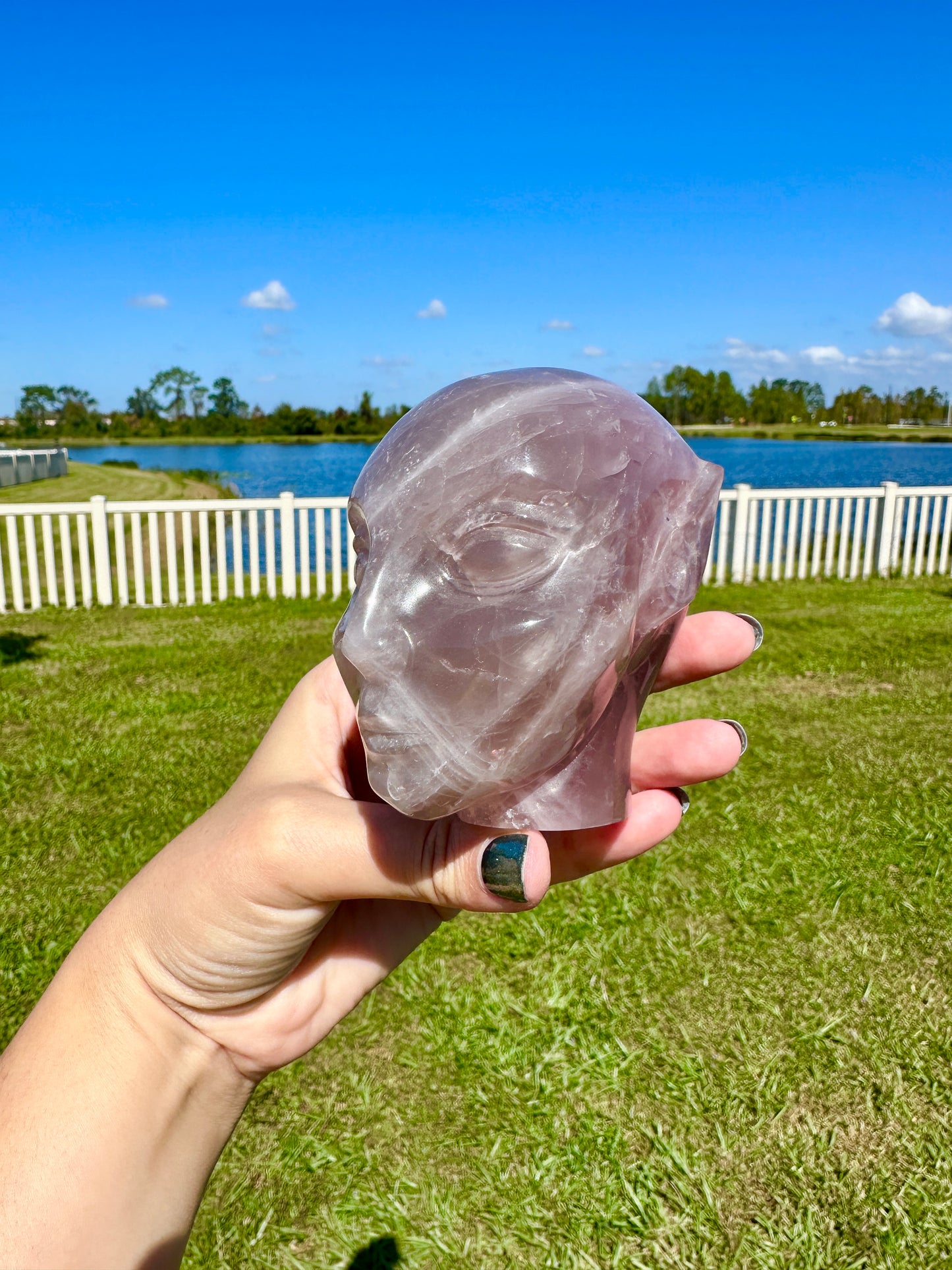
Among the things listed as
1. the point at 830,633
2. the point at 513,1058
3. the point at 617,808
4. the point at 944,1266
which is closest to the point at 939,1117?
the point at 944,1266

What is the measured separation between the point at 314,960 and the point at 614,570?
1.02 meters

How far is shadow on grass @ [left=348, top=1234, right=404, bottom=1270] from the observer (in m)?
2.49

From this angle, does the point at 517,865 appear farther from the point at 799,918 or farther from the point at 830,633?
the point at 830,633

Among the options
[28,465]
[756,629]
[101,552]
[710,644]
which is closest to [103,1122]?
[710,644]

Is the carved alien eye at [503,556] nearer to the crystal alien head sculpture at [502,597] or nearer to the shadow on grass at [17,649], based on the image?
the crystal alien head sculpture at [502,597]

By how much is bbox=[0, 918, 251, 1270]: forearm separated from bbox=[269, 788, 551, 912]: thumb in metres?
0.42

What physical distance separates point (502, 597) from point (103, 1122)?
41.0 inches

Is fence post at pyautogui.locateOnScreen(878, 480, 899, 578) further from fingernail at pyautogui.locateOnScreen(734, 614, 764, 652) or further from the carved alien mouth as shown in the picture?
the carved alien mouth

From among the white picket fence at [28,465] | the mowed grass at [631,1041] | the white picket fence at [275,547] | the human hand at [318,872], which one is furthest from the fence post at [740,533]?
the white picket fence at [28,465]

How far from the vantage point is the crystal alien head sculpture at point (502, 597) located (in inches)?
51.4

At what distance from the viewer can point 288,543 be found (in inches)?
410

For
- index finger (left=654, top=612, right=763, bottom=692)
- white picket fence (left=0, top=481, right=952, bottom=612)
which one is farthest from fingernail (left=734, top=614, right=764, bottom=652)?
white picket fence (left=0, top=481, right=952, bottom=612)

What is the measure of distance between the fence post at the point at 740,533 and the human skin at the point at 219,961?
1004 centimetres

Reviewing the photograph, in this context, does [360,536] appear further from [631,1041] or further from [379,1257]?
[631,1041]
